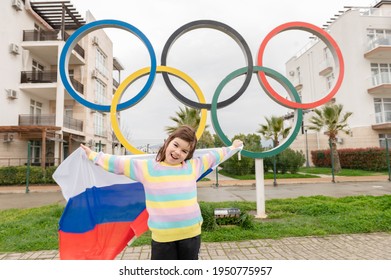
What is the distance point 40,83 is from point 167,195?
18842mm

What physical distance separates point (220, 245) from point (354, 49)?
2384 centimetres

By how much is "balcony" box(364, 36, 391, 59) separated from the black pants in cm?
2468

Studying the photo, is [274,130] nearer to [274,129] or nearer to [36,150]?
[274,129]

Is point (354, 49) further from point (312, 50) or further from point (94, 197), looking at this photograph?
point (94, 197)

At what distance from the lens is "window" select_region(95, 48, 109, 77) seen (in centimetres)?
2212

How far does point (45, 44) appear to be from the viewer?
56.3 feet

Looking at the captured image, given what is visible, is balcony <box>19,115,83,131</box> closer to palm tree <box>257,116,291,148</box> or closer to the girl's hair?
palm tree <box>257,116,291,148</box>

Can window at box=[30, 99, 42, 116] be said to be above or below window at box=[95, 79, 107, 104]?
below

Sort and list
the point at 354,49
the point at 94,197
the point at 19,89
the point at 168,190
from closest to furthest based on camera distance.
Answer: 1. the point at 168,190
2. the point at 94,197
3. the point at 19,89
4. the point at 354,49

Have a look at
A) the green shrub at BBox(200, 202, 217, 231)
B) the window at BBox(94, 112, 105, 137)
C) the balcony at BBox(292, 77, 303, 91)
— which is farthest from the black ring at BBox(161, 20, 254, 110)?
the balcony at BBox(292, 77, 303, 91)

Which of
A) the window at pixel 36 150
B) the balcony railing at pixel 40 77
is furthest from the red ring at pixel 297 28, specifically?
the window at pixel 36 150

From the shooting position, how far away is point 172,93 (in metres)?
5.14

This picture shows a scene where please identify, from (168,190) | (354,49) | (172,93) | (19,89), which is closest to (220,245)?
(168,190)

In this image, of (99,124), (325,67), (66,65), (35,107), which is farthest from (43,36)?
(325,67)
